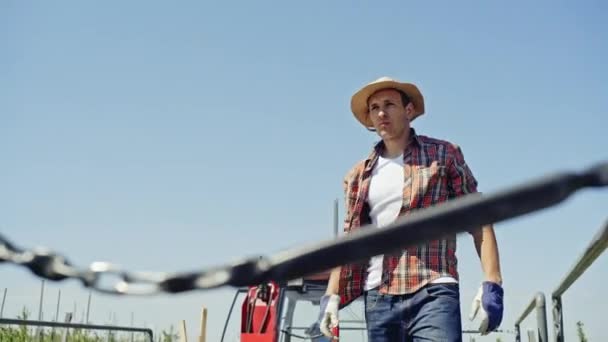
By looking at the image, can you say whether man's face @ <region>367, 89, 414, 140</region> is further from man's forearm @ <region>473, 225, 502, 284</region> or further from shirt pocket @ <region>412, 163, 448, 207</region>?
man's forearm @ <region>473, 225, 502, 284</region>

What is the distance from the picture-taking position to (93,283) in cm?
73

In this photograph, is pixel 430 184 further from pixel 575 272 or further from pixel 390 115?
pixel 575 272

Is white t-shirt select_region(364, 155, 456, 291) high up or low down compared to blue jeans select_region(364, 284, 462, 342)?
up

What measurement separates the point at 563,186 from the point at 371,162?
2001 mm

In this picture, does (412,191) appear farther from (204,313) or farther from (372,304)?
(204,313)

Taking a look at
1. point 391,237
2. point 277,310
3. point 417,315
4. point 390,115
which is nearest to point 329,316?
point 417,315

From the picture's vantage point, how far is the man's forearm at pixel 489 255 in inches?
85.4

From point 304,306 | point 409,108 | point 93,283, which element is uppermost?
point 409,108

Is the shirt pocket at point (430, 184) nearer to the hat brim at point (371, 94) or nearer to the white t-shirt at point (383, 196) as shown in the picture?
the white t-shirt at point (383, 196)

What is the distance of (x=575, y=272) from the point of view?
2234mm

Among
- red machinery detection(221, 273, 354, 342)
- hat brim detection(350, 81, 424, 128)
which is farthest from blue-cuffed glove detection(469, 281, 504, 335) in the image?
red machinery detection(221, 273, 354, 342)

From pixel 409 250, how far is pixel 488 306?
30cm

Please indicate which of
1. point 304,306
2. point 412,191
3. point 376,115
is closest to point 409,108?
point 376,115

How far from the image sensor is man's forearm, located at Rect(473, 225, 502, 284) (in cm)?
217
